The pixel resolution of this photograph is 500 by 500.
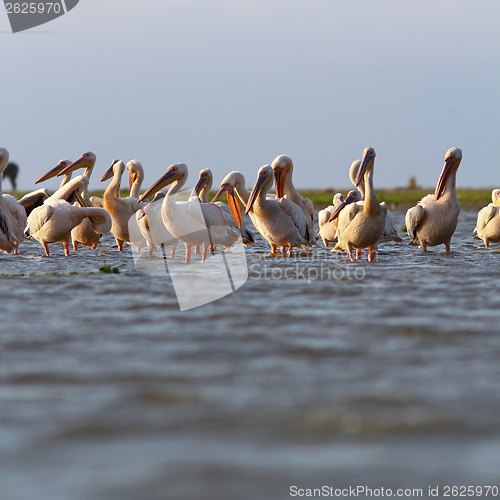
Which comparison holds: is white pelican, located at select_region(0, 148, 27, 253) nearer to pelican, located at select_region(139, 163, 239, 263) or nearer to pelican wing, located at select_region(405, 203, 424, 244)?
pelican, located at select_region(139, 163, 239, 263)

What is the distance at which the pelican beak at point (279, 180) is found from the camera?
10695 mm

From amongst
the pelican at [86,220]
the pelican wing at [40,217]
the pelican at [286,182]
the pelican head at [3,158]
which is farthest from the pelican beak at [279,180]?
the pelican head at [3,158]

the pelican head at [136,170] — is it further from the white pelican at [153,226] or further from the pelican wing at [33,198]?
the white pelican at [153,226]

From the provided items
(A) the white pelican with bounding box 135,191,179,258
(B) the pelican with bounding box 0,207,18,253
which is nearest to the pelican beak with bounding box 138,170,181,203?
(A) the white pelican with bounding box 135,191,179,258

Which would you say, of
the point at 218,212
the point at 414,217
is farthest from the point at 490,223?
the point at 218,212

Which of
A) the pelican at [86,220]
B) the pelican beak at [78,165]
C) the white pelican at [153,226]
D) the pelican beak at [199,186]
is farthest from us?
the pelican beak at [78,165]

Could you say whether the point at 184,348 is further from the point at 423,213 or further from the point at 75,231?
the point at 75,231

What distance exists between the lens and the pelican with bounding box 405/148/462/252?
980cm

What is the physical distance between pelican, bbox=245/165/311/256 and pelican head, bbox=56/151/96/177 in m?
4.57

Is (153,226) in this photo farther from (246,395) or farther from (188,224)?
(246,395)

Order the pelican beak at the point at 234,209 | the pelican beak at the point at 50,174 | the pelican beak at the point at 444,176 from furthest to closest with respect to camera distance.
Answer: the pelican beak at the point at 50,174
the pelican beak at the point at 234,209
the pelican beak at the point at 444,176

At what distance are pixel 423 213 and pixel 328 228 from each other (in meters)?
1.65

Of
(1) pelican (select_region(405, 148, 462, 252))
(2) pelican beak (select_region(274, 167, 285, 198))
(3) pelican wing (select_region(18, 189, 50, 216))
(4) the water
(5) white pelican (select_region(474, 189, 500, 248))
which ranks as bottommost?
(5) white pelican (select_region(474, 189, 500, 248))
